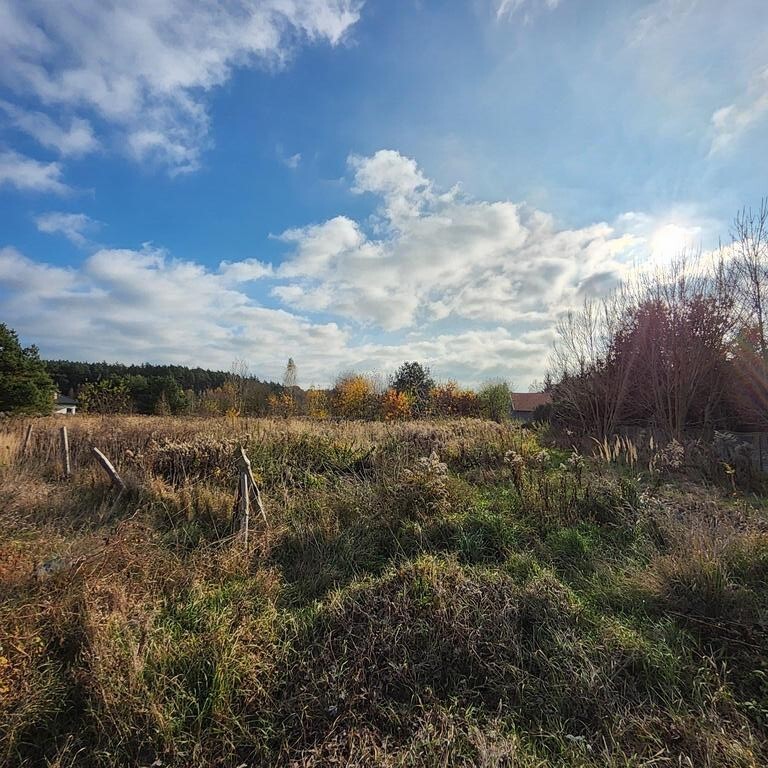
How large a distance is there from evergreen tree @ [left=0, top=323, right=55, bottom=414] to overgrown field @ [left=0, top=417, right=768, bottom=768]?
17.1 metres

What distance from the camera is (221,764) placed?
2.25 m

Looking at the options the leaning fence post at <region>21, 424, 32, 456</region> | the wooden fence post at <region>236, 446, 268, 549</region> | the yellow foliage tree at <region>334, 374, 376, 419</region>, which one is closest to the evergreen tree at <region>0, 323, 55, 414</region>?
the leaning fence post at <region>21, 424, 32, 456</region>

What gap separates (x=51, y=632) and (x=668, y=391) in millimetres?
12439

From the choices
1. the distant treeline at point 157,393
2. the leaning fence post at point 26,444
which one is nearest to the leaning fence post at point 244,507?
the leaning fence post at point 26,444

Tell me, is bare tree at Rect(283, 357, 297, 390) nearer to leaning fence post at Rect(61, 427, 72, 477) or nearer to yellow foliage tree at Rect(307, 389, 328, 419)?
yellow foliage tree at Rect(307, 389, 328, 419)

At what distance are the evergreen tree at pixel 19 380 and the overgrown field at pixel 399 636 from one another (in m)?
17.1

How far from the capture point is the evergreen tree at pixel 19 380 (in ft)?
59.7

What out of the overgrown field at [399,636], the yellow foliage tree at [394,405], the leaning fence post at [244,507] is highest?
the yellow foliage tree at [394,405]

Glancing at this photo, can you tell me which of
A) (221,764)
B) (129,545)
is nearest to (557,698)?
(221,764)

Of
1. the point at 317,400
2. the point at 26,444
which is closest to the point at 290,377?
the point at 317,400

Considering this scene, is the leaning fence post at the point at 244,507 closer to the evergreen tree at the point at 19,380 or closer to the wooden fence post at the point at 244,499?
the wooden fence post at the point at 244,499

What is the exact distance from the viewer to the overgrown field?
2273 mm

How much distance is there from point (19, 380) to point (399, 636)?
22.1 metres

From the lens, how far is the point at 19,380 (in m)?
18.3
